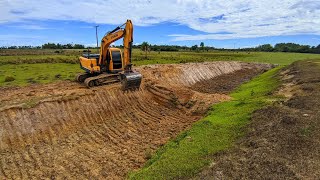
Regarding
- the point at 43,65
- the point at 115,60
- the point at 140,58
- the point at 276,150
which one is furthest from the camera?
the point at 140,58

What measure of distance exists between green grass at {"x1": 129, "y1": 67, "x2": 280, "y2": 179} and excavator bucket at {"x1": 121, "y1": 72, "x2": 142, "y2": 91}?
6.45 metres

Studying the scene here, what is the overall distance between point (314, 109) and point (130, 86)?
12122 mm

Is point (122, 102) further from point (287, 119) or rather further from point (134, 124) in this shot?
point (287, 119)

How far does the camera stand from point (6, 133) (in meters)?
13.9

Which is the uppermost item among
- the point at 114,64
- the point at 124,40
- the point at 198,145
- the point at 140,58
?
the point at 124,40

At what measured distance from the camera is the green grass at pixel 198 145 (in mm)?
10359

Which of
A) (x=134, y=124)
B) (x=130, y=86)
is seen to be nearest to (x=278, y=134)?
(x=134, y=124)

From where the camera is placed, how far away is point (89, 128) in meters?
16.6

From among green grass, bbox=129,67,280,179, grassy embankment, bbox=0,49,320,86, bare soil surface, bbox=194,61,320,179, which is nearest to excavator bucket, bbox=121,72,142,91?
green grass, bbox=129,67,280,179

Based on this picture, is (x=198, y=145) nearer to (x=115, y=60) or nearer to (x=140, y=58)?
(x=115, y=60)

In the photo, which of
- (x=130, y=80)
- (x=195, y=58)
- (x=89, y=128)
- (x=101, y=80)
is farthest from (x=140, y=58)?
(x=89, y=128)

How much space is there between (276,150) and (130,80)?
41.6ft

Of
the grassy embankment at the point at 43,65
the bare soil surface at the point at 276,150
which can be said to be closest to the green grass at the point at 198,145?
the bare soil surface at the point at 276,150

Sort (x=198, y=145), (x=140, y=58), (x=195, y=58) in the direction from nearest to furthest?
1. (x=198, y=145)
2. (x=140, y=58)
3. (x=195, y=58)
